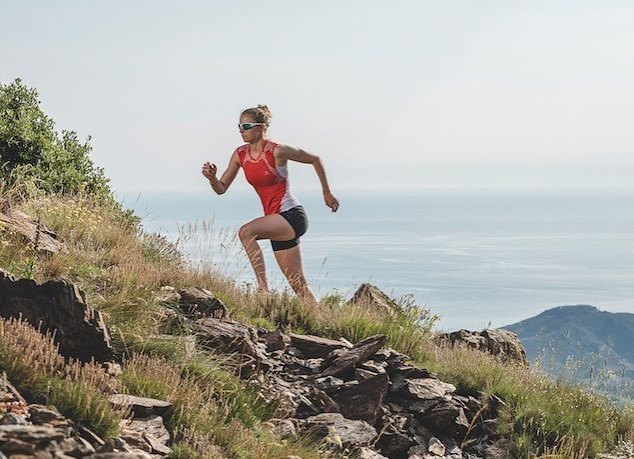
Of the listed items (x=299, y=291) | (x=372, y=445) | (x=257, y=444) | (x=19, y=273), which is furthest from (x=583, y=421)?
(x=19, y=273)

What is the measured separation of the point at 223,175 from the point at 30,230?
2.57 meters

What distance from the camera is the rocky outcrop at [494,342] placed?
1344 centimetres

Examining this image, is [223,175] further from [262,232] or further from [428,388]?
[428,388]

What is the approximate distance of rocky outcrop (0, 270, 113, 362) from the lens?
7.42 meters

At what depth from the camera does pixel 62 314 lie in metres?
7.44

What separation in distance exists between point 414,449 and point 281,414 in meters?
1.59

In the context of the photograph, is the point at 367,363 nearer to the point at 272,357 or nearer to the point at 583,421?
the point at 272,357

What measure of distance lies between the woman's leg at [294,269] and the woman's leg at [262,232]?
293 millimetres

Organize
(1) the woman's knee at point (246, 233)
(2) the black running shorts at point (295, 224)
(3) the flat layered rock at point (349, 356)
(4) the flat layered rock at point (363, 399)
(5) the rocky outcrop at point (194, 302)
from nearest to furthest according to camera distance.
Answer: (4) the flat layered rock at point (363, 399), (3) the flat layered rock at point (349, 356), (5) the rocky outcrop at point (194, 302), (1) the woman's knee at point (246, 233), (2) the black running shorts at point (295, 224)

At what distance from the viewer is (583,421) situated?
409 inches

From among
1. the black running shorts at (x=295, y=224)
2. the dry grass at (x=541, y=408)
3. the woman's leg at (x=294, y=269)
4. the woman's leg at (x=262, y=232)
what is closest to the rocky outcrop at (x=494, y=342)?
the dry grass at (x=541, y=408)

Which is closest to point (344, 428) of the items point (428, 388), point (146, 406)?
point (428, 388)

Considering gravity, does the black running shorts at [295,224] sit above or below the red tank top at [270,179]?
below

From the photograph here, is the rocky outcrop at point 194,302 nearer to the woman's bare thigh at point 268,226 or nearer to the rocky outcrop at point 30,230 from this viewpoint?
the woman's bare thigh at point 268,226
